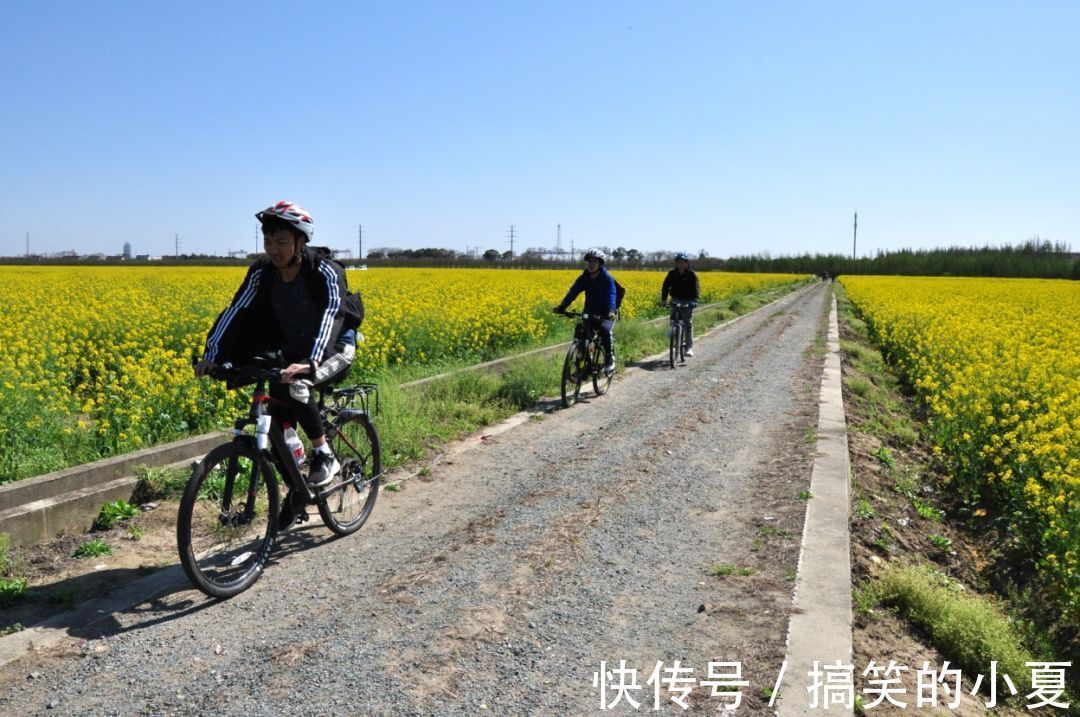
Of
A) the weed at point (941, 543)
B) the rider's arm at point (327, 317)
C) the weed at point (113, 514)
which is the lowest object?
the weed at point (941, 543)

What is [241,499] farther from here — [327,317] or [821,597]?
[821,597]

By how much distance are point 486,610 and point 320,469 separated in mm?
1387

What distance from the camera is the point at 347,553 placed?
472 centimetres

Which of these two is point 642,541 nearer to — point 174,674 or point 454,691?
point 454,691

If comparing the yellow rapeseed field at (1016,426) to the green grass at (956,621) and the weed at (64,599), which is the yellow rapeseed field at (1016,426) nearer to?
the green grass at (956,621)

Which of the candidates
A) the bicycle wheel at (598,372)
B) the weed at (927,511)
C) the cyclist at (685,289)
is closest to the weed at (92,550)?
A: the weed at (927,511)

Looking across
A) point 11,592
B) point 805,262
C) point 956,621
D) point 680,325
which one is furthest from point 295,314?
point 805,262

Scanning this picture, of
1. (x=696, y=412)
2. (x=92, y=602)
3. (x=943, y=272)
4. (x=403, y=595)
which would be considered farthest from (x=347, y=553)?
(x=943, y=272)

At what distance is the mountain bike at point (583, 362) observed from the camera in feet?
32.5

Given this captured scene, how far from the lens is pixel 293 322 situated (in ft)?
14.6

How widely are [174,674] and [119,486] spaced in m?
2.41

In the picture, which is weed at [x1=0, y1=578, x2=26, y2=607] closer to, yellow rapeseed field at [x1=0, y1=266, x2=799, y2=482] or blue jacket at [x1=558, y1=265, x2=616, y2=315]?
yellow rapeseed field at [x1=0, y1=266, x2=799, y2=482]

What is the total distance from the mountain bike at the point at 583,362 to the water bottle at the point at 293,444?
540 centimetres

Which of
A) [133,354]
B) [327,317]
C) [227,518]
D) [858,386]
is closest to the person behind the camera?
[227,518]
